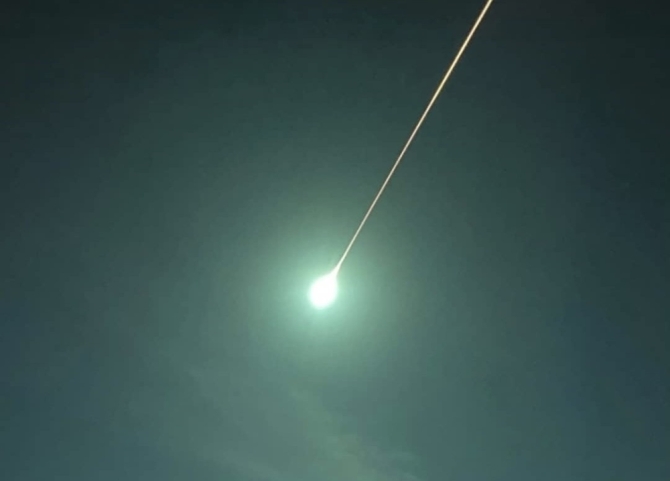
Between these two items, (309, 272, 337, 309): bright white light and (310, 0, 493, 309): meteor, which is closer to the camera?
(310, 0, 493, 309): meteor

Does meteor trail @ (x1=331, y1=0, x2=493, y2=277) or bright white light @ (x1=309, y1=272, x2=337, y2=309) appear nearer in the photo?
meteor trail @ (x1=331, y1=0, x2=493, y2=277)

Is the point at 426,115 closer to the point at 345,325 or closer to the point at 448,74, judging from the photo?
the point at 448,74

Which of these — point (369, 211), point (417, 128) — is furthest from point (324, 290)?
point (417, 128)

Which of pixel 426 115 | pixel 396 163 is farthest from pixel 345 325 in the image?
pixel 426 115

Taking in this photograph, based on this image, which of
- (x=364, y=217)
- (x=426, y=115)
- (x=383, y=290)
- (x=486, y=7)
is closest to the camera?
(x=486, y=7)

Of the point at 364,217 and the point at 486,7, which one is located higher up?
the point at 486,7

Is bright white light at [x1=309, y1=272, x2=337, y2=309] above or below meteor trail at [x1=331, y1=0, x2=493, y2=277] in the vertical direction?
below

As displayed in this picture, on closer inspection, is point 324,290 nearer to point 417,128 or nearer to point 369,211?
point 369,211
